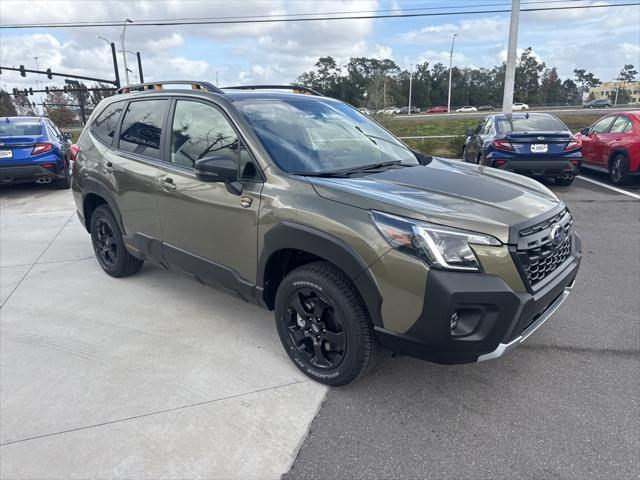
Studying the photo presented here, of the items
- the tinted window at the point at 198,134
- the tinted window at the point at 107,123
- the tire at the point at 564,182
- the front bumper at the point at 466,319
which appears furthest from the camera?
the tire at the point at 564,182

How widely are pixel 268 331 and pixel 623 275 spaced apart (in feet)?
11.9

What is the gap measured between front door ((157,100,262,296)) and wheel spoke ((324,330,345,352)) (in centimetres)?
68

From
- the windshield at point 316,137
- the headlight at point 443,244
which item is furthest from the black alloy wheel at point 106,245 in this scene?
the headlight at point 443,244

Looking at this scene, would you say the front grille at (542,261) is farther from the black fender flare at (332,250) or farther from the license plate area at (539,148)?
the license plate area at (539,148)

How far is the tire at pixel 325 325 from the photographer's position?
2.71 m

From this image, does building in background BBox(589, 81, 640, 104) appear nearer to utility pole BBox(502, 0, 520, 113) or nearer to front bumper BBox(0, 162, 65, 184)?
utility pole BBox(502, 0, 520, 113)

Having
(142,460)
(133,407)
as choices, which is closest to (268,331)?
(133,407)

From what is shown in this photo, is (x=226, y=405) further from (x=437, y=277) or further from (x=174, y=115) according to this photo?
(x=174, y=115)

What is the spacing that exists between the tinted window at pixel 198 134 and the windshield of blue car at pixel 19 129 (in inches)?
301

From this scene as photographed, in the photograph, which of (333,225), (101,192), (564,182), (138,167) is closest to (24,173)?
(101,192)

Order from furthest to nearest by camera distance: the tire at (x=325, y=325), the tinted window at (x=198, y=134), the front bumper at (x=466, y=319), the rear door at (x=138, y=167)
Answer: the rear door at (x=138, y=167)
the tinted window at (x=198, y=134)
the tire at (x=325, y=325)
the front bumper at (x=466, y=319)

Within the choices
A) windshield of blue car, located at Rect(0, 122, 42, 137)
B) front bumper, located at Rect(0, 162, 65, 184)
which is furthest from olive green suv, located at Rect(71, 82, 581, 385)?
windshield of blue car, located at Rect(0, 122, 42, 137)

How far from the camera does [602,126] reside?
10367 millimetres

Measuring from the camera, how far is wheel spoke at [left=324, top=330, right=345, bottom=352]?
9.32 feet
